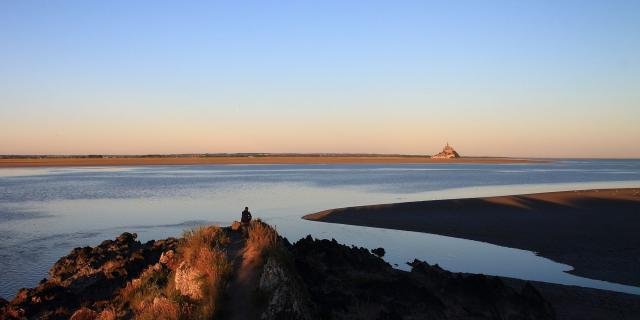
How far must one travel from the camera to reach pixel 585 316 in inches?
469

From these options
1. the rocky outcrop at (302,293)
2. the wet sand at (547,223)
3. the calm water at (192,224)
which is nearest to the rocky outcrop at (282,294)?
the rocky outcrop at (302,293)

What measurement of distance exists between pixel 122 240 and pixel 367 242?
9.26m

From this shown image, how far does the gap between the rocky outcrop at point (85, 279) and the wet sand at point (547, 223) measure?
12561 mm

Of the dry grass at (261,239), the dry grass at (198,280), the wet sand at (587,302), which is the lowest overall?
the wet sand at (587,302)

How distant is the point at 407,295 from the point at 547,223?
17.8m

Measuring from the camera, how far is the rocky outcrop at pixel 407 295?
412 inches

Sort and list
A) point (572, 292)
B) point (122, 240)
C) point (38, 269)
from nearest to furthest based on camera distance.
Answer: point (572, 292), point (38, 269), point (122, 240)

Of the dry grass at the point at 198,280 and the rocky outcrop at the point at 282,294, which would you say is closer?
the rocky outcrop at the point at 282,294

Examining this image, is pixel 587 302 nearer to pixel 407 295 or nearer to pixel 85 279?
pixel 407 295

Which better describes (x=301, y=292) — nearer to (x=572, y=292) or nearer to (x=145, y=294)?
(x=145, y=294)

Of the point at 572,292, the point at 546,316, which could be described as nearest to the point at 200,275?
the point at 546,316

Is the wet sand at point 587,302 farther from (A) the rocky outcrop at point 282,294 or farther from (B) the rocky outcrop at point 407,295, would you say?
(A) the rocky outcrop at point 282,294

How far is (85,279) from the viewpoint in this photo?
14055 millimetres

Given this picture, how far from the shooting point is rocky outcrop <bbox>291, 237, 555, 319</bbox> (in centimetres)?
1047
